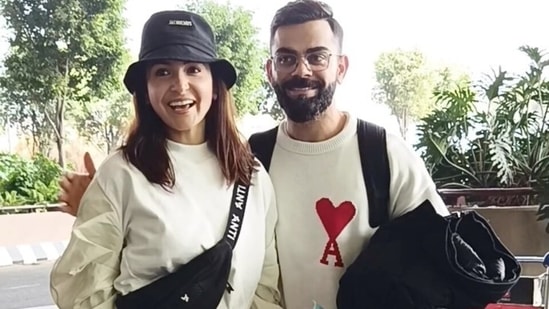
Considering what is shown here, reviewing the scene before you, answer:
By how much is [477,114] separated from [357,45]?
54 cm

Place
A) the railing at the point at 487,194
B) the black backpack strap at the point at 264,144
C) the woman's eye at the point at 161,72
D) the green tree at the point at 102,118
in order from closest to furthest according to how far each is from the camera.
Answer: the woman's eye at the point at 161,72 < the black backpack strap at the point at 264,144 < the railing at the point at 487,194 < the green tree at the point at 102,118

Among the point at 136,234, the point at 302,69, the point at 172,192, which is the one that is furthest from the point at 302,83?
the point at 136,234

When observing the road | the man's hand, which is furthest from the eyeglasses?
the road

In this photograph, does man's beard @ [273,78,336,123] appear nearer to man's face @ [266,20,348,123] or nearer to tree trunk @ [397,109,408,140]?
man's face @ [266,20,348,123]

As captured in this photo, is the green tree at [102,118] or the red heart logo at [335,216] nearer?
the red heart logo at [335,216]

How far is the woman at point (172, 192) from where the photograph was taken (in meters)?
1.28

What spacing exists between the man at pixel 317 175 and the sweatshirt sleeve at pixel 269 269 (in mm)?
19

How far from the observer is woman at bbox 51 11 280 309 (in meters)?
1.28

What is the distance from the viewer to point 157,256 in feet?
4.24

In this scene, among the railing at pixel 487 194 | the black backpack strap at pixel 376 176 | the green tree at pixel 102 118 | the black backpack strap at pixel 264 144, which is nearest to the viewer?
the black backpack strap at pixel 376 176

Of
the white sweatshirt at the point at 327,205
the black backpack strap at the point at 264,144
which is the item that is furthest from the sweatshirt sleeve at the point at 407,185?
the black backpack strap at the point at 264,144

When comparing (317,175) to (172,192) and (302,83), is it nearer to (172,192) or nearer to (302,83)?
(302,83)

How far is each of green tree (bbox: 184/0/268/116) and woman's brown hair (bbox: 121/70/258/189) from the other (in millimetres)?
1026

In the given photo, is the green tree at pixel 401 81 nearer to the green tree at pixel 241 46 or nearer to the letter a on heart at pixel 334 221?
the green tree at pixel 241 46
